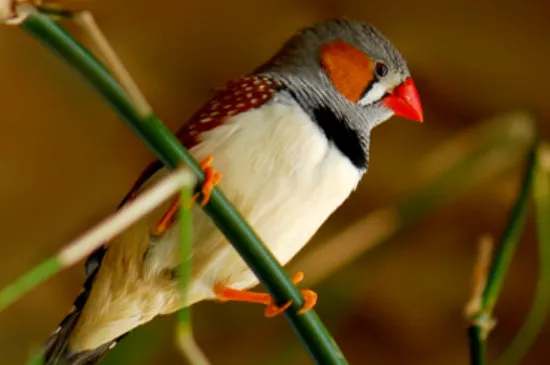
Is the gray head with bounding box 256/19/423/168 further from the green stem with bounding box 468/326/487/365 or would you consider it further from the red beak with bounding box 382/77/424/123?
the green stem with bounding box 468/326/487/365

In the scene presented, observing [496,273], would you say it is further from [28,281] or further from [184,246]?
[28,281]

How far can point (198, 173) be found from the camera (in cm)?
47

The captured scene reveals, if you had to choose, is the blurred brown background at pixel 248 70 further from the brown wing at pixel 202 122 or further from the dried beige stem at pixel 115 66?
the dried beige stem at pixel 115 66

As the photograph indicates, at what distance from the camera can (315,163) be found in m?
0.77

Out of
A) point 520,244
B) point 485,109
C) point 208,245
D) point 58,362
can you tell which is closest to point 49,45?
point 208,245

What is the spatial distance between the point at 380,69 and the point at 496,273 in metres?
0.36

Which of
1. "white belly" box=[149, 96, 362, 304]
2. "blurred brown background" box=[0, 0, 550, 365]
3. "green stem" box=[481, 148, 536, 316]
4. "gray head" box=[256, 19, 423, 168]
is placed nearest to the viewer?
"green stem" box=[481, 148, 536, 316]

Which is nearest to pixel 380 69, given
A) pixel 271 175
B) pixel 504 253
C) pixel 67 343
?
pixel 271 175

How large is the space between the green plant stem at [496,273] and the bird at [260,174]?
154 mm

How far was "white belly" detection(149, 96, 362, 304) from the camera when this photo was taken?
0.76 m

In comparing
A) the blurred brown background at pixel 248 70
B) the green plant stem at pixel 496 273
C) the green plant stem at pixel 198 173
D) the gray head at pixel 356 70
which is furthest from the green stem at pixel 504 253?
the blurred brown background at pixel 248 70

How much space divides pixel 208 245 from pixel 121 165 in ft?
2.81

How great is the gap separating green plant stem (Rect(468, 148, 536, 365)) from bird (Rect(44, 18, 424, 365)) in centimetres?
15

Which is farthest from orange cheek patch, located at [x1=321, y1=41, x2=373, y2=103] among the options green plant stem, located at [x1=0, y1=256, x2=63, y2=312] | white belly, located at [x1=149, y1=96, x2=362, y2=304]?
green plant stem, located at [x1=0, y1=256, x2=63, y2=312]
